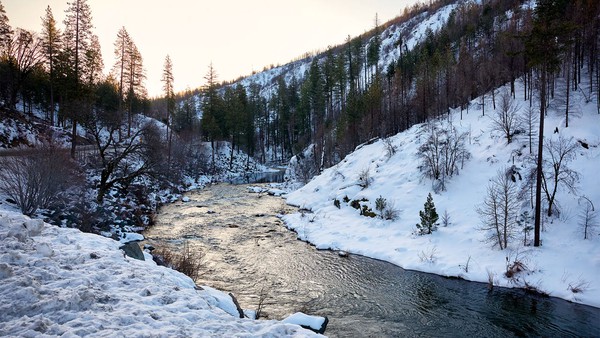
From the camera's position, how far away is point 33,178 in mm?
15516

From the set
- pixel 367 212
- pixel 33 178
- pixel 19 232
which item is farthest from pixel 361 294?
pixel 33 178

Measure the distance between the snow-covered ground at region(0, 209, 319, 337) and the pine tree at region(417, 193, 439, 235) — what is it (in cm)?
1533

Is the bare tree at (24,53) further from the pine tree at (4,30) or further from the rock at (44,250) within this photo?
the rock at (44,250)

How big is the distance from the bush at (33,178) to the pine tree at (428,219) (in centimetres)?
2099

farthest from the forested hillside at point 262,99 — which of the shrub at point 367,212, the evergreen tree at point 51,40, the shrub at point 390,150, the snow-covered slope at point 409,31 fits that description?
the shrub at point 367,212

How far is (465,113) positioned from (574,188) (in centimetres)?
2152

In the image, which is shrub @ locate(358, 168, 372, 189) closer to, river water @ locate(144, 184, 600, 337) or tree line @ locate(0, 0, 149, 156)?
river water @ locate(144, 184, 600, 337)

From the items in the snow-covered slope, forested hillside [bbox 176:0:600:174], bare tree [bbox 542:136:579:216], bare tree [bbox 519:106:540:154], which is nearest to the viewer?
bare tree [bbox 542:136:579:216]

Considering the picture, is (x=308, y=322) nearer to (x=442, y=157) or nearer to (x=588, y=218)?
(x=588, y=218)

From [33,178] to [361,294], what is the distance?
16508mm

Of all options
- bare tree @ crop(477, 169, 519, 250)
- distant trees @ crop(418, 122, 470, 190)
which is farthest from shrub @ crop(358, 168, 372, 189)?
bare tree @ crop(477, 169, 519, 250)

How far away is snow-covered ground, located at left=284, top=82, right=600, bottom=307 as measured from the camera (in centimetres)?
1505

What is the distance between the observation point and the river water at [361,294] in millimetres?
11031

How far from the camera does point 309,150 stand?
2282 inches
